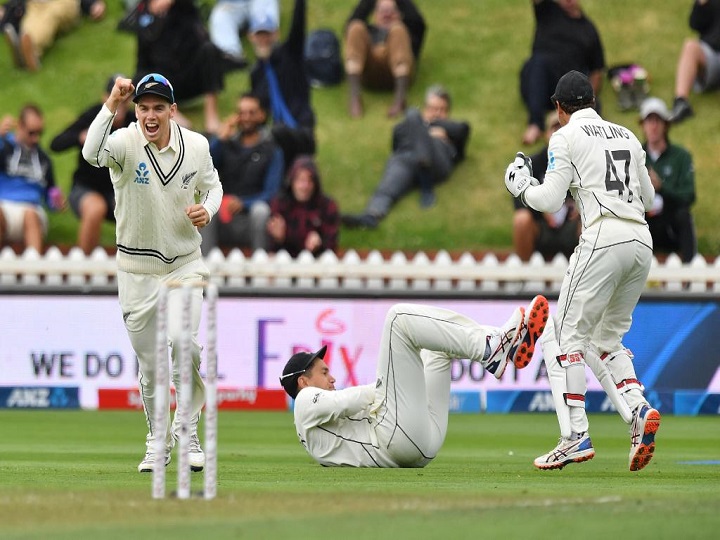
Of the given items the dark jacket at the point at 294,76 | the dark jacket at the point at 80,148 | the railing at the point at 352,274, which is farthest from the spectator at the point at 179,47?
the railing at the point at 352,274

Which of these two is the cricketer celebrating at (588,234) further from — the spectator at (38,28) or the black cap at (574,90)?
the spectator at (38,28)

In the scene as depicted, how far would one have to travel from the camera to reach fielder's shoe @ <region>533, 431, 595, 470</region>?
28.4 feet

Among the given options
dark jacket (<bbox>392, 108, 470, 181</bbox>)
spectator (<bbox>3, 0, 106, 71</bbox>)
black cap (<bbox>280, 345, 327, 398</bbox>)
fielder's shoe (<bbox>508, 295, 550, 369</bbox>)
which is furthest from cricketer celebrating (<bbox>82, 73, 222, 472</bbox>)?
spectator (<bbox>3, 0, 106, 71</bbox>)

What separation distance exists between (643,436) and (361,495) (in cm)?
213

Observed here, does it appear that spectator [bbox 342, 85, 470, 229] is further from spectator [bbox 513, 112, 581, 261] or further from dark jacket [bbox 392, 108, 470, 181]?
spectator [bbox 513, 112, 581, 261]

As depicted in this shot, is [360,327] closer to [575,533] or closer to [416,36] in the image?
[416,36]

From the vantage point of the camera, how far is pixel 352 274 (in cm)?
1564

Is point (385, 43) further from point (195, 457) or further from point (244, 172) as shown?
point (195, 457)

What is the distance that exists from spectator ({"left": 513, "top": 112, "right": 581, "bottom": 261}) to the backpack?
515 centimetres

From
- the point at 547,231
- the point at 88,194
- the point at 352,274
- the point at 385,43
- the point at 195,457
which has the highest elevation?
the point at 385,43

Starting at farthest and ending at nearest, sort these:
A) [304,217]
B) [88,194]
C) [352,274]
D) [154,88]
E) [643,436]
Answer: [88,194], [304,217], [352,274], [154,88], [643,436]

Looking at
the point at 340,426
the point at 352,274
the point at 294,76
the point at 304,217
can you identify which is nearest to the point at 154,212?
the point at 340,426

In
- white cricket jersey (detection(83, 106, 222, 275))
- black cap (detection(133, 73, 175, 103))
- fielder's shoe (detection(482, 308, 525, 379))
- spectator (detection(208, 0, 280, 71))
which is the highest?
spectator (detection(208, 0, 280, 71))

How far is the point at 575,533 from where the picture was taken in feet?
18.9
